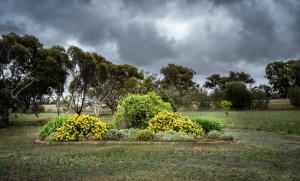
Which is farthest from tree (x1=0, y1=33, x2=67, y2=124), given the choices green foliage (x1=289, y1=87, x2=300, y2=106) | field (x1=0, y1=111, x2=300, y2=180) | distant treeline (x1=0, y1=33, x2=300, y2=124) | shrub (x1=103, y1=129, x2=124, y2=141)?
green foliage (x1=289, y1=87, x2=300, y2=106)

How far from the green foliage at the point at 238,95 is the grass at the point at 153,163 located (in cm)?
5026

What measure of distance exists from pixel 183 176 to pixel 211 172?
0.92 metres

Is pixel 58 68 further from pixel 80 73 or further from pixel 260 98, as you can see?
pixel 260 98

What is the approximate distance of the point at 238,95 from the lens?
63.9 metres

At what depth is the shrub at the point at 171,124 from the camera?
16.3 meters

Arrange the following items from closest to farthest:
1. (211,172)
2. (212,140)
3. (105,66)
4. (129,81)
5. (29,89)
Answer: (211,172), (212,140), (29,89), (105,66), (129,81)

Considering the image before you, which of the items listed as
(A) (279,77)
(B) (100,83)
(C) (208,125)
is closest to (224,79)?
(A) (279,77)

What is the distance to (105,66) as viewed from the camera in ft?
147

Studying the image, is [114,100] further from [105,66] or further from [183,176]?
[183,176]

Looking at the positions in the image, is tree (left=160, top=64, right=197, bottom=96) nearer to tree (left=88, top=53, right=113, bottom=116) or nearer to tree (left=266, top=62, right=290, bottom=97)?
tree (left=266, top=62, right=290, bottom=97)

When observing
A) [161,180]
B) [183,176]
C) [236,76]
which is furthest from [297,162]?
[236,76]

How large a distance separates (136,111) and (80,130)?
3.39m

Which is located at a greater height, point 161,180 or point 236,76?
point 236,76

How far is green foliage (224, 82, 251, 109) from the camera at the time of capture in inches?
2486
